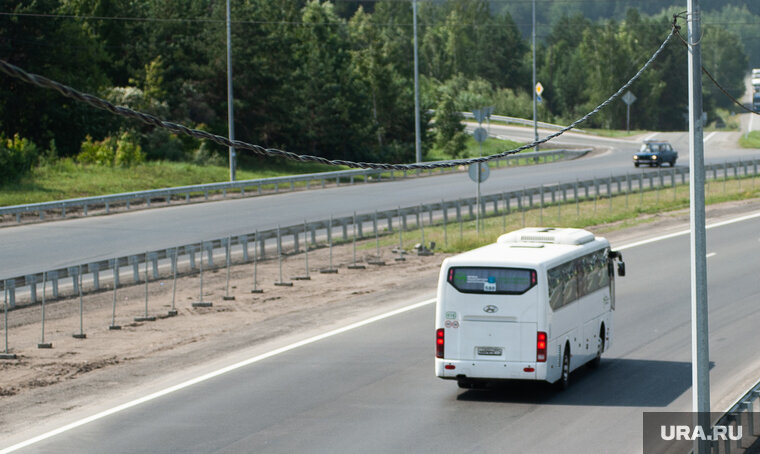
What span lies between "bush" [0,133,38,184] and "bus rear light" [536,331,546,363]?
36.6 metres

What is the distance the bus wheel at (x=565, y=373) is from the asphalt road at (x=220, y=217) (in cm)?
1662

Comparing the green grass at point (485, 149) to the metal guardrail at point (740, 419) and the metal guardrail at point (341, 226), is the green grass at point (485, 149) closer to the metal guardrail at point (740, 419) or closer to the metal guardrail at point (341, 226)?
the metal guardrail at point (341, 226)

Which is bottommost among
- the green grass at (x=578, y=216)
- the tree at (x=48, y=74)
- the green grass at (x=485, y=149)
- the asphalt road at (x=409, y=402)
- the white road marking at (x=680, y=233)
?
the asphalt road at (x=409, y=402)

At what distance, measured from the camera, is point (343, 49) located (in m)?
85.5

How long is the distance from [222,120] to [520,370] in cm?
5810

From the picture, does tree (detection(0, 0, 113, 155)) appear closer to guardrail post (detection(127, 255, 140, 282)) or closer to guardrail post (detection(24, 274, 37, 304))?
guardrail post (detection(127, 255, 140, 282))

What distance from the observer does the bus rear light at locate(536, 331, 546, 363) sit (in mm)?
17125

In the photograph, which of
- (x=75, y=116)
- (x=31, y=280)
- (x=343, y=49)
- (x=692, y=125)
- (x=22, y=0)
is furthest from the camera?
(x=343, y=49)

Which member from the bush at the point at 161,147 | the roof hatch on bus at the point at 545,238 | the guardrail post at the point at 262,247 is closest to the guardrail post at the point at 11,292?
the guardrail post at the point at 262,247

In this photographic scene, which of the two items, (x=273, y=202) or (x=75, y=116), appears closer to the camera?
(x=273, y=202)

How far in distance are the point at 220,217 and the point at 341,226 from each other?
4.57m

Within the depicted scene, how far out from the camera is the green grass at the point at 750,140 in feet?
282

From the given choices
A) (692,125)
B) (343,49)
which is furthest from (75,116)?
(692,125)

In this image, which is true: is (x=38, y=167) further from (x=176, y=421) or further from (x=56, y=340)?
(x=176, y=421)
